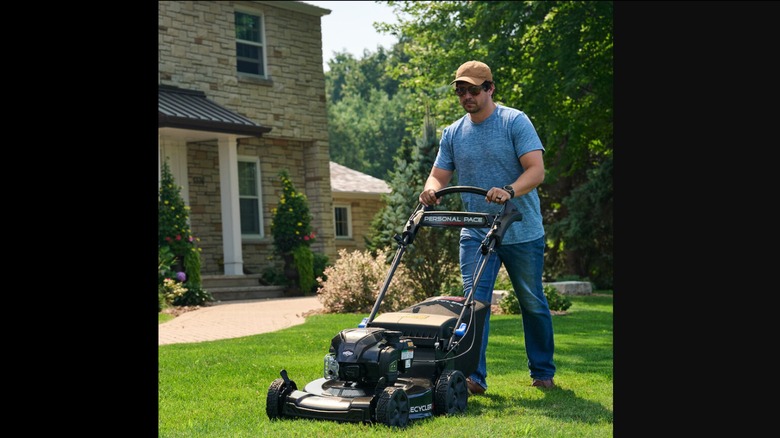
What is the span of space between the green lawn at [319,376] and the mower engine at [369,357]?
0.80ft

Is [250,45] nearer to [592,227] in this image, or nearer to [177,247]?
[177,247]

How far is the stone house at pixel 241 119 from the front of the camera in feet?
58.4

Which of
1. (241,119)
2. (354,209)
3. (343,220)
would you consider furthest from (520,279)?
(354,209)

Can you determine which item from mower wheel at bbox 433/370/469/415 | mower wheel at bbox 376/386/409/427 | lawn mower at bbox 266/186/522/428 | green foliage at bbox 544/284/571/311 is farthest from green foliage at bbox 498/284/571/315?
mower wheel at bbox 376/386/409/427

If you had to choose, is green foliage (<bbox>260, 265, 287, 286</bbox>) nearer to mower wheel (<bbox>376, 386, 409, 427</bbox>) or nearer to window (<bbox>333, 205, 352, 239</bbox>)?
window (<bbox>333, 205, 352, 239</bbox>)

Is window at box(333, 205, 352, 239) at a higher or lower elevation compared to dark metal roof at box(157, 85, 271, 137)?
lower

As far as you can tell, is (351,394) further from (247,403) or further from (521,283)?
(521,283)

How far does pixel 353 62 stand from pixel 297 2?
48717mm

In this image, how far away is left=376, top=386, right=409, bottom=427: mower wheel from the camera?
4402 millimetres

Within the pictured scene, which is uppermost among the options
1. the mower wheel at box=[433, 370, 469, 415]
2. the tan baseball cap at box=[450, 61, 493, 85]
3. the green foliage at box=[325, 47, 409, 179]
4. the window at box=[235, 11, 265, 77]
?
the green foliage at box=[325, 47, 409, 179]

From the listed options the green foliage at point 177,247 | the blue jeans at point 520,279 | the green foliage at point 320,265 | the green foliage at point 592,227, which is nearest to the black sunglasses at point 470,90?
the blue jeans at point 520,279

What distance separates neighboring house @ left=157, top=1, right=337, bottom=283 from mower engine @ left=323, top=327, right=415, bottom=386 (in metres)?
11.9

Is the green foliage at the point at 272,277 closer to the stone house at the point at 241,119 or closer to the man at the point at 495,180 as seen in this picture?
the stone house at the point at 241,119
